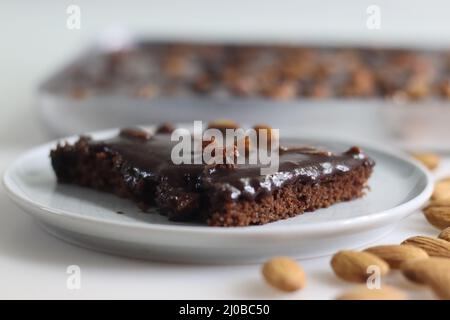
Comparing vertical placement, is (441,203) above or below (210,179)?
below

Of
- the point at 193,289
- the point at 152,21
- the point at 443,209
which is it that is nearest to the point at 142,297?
the point at 193,289

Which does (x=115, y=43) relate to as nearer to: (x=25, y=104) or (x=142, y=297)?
(x=25, y=104)

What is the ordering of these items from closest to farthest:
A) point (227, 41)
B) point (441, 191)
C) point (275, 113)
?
point (441, 191) < point (275, 113) < point (227, 41)

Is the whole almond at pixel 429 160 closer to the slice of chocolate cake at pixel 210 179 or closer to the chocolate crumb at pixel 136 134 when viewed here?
the slice of chocolate cake at pixel 210 179

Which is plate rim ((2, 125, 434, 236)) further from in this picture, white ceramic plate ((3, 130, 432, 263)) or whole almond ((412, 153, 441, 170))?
whole almond ((412, 153, 441, 170))

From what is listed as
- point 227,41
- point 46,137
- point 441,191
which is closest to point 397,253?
point 441,191

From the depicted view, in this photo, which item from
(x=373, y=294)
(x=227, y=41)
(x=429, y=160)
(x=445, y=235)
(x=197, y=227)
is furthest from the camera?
(x=227, y=41)

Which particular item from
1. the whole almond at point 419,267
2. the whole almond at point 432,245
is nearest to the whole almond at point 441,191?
the whole almond at point 432,245

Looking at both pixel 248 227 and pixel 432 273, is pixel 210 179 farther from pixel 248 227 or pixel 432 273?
pixel 432 273
